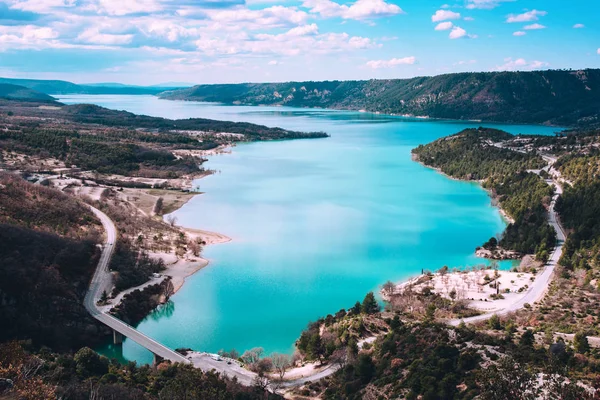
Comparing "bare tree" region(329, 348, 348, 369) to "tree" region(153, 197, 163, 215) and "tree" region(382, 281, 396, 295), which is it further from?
"tree" region(153, 197, 163, 215)

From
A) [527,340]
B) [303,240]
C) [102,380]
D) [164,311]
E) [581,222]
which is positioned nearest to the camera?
[102,380]

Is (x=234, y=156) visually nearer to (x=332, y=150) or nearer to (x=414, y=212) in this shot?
(x=332, y=150)

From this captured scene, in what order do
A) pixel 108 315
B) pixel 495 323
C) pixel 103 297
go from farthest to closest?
pixel 103 297 < pixel 108 315 < pixel 495 323

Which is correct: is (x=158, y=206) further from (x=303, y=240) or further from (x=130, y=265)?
(x=130, y=265)

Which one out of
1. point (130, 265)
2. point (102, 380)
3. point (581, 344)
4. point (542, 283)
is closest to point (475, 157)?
point (542, 283)

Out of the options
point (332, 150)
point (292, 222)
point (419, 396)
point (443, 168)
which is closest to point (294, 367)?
point (419, 396)

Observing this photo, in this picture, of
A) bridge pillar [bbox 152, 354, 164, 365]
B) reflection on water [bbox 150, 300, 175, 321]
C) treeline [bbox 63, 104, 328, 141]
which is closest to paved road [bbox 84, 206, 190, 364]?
bridge pillar [bbox 152, 354, 164, 365]

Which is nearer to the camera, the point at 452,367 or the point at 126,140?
the point at 452,367
